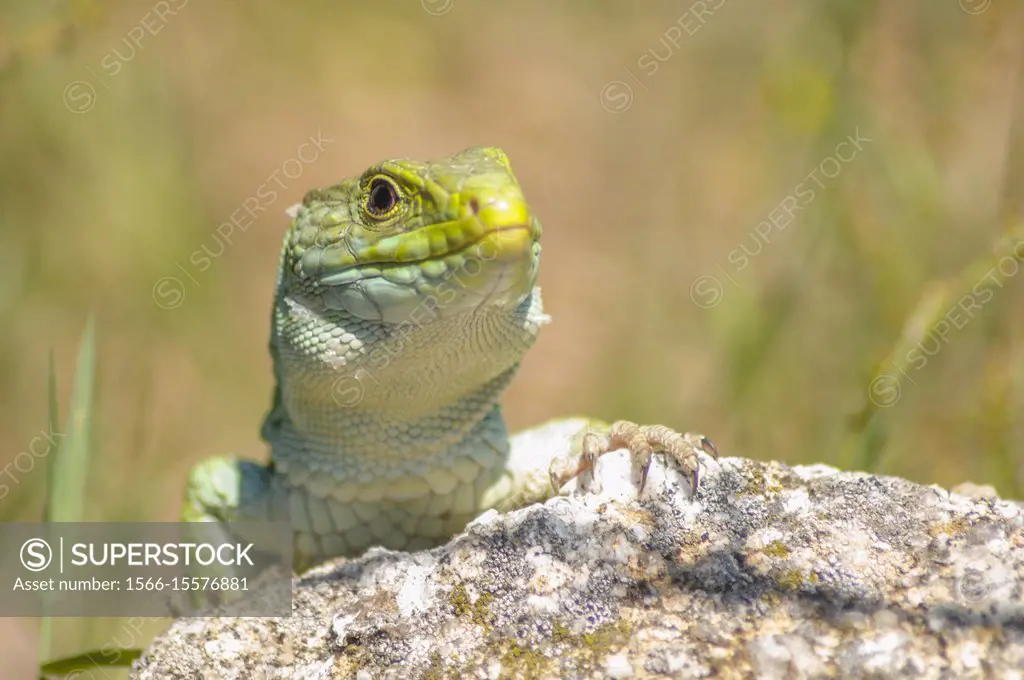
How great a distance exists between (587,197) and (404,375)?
7.32m

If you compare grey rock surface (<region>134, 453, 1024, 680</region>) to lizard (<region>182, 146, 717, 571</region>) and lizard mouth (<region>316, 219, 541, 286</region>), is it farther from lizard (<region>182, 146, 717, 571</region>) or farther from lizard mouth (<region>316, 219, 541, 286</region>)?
lizard mouth (<region>316, 219, 541, 286</region>)

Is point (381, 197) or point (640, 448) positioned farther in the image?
point (381, 197)

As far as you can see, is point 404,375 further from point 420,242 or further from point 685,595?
point 685,595

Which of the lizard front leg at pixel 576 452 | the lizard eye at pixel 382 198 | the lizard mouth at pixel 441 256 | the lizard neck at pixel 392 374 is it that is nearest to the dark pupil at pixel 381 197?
the lizard eye at pixel 382 198

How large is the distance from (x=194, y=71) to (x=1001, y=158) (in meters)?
6.57

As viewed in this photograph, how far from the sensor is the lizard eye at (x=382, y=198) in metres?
2.87

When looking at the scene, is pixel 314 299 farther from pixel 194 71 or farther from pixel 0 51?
pixel 194 71

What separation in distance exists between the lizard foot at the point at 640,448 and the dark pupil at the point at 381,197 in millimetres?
881

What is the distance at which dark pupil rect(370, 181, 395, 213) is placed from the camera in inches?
113

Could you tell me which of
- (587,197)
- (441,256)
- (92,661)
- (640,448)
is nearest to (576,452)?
(640,448)

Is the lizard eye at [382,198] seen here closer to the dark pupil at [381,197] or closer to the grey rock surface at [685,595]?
the dark pupil at [381,197]

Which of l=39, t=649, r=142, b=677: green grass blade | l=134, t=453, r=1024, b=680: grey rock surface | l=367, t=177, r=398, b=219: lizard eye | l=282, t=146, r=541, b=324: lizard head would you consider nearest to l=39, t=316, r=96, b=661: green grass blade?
l=39, t=649, r=142, b=677: green grass blade

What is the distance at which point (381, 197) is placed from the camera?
2912 mm

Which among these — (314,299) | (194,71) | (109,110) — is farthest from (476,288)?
(194,71)
